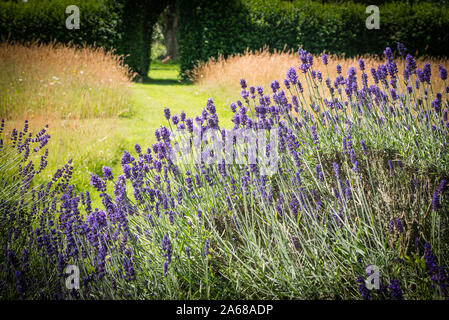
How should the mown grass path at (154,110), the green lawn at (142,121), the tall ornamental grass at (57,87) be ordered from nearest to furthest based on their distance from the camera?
the green lawn at (142,121), the mown grass path at (154,110), the tall ornamental grass at (57,87)

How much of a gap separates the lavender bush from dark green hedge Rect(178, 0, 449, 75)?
718 centimetres

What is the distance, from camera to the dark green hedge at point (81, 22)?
314 inches

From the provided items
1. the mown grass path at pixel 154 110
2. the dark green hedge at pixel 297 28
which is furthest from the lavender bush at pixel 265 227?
the dark green hedge at pixel 297 28

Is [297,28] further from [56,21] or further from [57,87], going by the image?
[57,87]

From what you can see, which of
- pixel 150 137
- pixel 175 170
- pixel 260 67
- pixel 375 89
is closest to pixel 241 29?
pixel 260 67

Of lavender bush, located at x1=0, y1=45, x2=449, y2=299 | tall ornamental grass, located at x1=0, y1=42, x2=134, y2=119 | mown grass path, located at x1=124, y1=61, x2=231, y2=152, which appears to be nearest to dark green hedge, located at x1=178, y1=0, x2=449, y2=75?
mown grass path, located at x1=124, y1=61, x2=231, y2=152

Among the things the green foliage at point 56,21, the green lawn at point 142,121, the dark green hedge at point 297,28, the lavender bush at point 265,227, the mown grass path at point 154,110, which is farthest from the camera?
the dark green hedge at point 297,28

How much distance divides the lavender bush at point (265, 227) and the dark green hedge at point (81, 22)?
274 inches

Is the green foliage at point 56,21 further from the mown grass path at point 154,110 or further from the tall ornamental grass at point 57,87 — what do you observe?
the mown grass path at point 154,110

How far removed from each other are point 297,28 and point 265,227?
9.28 meters

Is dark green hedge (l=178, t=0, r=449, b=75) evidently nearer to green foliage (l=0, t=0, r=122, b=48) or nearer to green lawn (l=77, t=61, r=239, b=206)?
green foliage (l=0, t=0, r=122, b=48)

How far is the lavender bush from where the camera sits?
4.88ft
